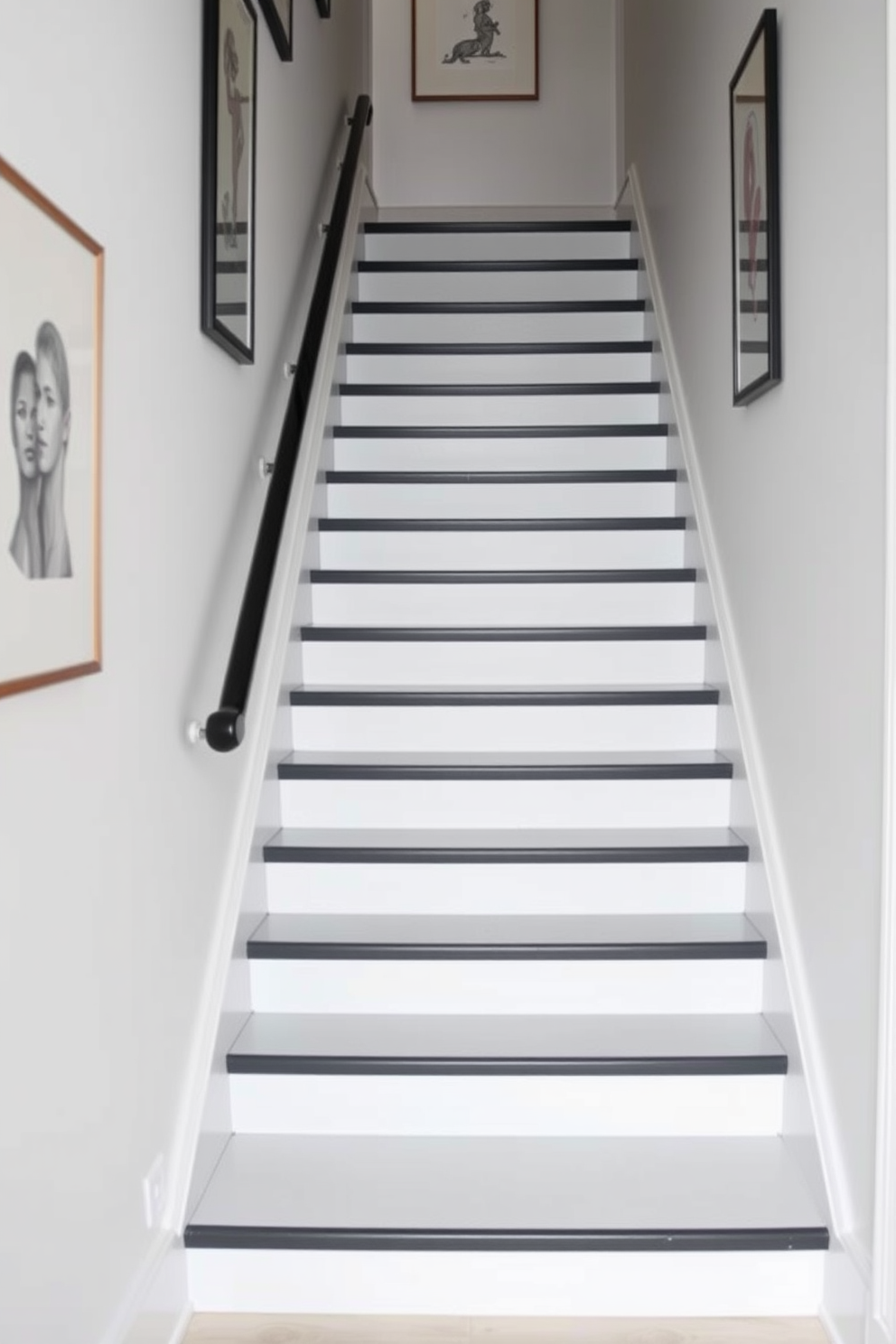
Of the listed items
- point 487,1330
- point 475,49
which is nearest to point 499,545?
point 487,1330

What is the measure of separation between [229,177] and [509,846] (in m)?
1.49

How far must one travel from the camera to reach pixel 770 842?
2443mm

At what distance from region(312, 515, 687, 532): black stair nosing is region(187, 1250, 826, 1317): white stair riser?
6.53ft

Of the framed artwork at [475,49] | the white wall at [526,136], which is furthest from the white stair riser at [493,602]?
the framed artwork at [475,49]

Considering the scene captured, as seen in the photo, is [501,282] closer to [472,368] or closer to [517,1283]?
[472,368]

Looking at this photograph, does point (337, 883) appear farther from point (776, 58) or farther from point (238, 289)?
point (776, 58)

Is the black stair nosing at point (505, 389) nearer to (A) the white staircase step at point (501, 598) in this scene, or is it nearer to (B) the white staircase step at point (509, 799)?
(A) the white staircase step at point (501, 598)

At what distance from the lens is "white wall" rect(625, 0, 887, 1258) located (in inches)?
70.7

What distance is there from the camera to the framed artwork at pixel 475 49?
5691 millimetres

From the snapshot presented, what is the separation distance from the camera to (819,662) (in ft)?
6.91

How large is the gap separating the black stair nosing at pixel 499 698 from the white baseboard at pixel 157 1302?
1.33 meters

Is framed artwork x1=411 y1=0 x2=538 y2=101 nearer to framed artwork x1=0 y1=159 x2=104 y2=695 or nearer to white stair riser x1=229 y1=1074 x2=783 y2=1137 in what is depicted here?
framed artwork x1=0 y1=159 x2=104 y2=695

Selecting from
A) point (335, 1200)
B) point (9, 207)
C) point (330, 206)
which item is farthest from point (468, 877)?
point (330, 206)

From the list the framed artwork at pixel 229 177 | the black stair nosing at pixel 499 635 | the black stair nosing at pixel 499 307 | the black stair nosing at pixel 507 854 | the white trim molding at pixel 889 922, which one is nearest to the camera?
the white trim molding at pixel 889 922
